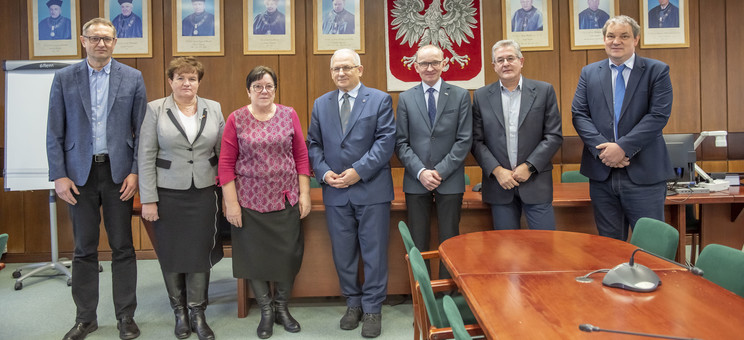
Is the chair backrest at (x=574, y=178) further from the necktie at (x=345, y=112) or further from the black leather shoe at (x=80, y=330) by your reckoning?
the black leather shoe at (x=80, y=330)

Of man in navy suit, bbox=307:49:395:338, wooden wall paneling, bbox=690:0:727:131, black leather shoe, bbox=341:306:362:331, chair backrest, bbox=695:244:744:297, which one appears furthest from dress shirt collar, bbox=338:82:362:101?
wooden wall paneling, bbox=690:0:727:131

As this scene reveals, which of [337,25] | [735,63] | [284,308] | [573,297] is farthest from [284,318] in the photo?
[735,63]

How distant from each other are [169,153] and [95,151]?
0.44 meters

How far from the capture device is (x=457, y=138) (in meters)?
3.00

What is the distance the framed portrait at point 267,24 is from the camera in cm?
531

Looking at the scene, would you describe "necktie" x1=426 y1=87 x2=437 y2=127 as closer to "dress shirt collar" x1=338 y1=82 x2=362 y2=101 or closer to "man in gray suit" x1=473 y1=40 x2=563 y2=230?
"man in gray suit" x1=473 y1=40 x2=563 y2=230

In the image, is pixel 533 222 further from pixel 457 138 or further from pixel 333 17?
pixel 333 17

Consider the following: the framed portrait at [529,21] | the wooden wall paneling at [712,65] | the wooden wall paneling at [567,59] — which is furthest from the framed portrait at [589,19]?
the wooden wall paneling at [712,65]

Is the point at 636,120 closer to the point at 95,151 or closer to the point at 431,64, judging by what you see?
the point at 431,64

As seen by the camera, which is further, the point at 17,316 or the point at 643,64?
the point at 17,316

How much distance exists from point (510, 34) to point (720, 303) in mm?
4505

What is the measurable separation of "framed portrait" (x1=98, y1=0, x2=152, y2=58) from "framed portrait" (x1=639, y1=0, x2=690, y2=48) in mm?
5604

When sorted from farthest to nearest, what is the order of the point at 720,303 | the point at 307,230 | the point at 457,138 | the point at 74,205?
the point at 307,230
the point at 457,138
the point at 74,205
the point at 720,303

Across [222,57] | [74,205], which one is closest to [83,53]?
[222,57]
